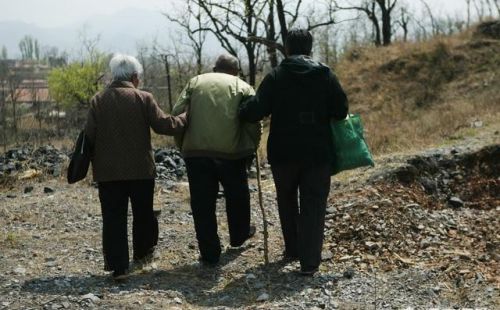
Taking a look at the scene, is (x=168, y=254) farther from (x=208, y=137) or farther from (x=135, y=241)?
(x=208, y=137)

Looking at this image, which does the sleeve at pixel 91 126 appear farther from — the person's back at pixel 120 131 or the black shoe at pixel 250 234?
the black shoe at pixel 250 234

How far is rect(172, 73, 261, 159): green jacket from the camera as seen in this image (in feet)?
16.0

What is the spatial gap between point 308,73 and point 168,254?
218cm

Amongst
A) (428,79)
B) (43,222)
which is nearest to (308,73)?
(43,222)

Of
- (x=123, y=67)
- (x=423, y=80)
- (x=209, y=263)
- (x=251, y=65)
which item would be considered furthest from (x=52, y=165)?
(x=251, y=65)

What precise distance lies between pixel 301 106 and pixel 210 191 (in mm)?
1061

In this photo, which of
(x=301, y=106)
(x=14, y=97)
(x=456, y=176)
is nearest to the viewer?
(x=301, y=106)

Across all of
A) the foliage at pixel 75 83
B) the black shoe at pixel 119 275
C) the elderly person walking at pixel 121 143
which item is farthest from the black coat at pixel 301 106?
the foliage at pixel 75 83

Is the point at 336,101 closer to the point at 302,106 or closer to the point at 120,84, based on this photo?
the point at 302,106

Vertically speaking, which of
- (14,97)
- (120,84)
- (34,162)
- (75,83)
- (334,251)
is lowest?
(334,251)

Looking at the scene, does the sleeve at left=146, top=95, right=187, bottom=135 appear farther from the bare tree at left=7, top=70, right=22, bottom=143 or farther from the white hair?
the bare tree at left=7, top=70, right=22, bottom=143

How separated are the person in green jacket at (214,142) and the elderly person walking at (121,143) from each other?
193 millimetres

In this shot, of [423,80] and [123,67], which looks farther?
[423,80]

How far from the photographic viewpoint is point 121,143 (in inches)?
184
